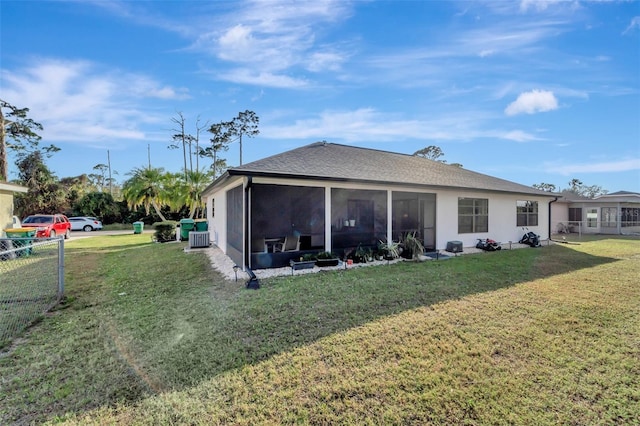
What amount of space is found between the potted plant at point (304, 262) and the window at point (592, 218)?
893 inches

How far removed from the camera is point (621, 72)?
10641mm

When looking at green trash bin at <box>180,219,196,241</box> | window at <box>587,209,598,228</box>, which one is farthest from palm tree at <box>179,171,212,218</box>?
window at <box>587,209,598,228</box>

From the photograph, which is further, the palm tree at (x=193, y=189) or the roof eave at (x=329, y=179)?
the palm tree at (x=193, y=189)

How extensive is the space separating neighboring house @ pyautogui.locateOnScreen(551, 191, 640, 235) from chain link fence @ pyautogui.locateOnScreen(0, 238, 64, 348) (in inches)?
983

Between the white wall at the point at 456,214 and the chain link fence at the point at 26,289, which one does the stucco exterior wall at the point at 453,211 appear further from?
the chain link fence at the point at 26,289

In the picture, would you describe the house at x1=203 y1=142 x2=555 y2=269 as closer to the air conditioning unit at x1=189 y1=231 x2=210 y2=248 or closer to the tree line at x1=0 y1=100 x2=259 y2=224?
the air conditioning unit at x1=189 y1=231 x2=210 y2=248

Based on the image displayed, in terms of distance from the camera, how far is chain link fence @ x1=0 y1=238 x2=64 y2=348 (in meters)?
4.03

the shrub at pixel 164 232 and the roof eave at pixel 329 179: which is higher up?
the roof eave at pixel 329 179

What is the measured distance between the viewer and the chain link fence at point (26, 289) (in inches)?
159

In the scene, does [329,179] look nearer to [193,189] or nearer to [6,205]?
[6,205]

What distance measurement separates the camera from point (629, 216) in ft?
62.3

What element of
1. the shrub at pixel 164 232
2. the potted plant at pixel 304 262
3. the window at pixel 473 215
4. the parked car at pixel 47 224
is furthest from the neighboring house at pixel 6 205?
the window at pixel 473 215

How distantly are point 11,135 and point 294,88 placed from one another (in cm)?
2707

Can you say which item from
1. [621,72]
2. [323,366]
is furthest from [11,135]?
[621,72]
